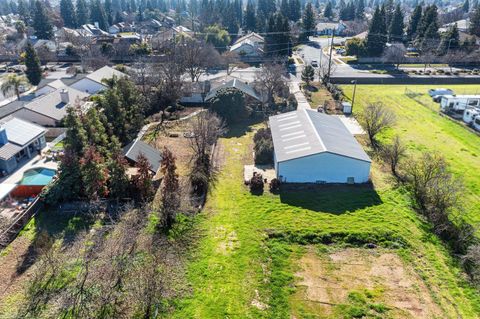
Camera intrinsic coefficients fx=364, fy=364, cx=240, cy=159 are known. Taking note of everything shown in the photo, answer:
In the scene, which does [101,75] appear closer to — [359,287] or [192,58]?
[192,58]

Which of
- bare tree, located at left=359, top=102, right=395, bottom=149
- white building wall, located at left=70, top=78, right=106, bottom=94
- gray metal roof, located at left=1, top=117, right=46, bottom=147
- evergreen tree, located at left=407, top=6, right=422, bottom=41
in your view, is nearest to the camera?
gray metal roof, located at left=1, top=117, right=46, bottom=147

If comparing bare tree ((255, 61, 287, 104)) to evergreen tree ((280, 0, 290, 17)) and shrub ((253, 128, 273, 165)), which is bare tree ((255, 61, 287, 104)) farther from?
evergreen tree ((280, 0, 290, 17))

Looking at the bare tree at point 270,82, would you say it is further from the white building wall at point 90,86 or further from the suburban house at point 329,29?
the suburban house at point 329,29

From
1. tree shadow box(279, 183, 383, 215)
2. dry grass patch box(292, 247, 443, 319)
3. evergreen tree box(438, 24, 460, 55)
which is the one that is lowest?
dry grass patch box(292, 247, 443, 319)

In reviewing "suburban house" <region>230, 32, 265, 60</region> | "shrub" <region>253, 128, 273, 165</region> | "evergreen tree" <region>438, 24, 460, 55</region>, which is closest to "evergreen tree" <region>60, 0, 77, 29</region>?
"suburban house" <region>230, 32, 265, 60</region>

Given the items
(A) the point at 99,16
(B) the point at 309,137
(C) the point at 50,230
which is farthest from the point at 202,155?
(A) the point at 99,16

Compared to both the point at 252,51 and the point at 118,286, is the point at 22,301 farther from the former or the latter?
the point at 252,51

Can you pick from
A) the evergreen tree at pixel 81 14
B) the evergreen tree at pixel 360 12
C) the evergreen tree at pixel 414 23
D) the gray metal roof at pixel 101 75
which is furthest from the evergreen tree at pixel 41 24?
the evergreen tree at pixel 360 12

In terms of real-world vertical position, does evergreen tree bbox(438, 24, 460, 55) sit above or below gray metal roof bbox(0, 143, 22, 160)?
above
